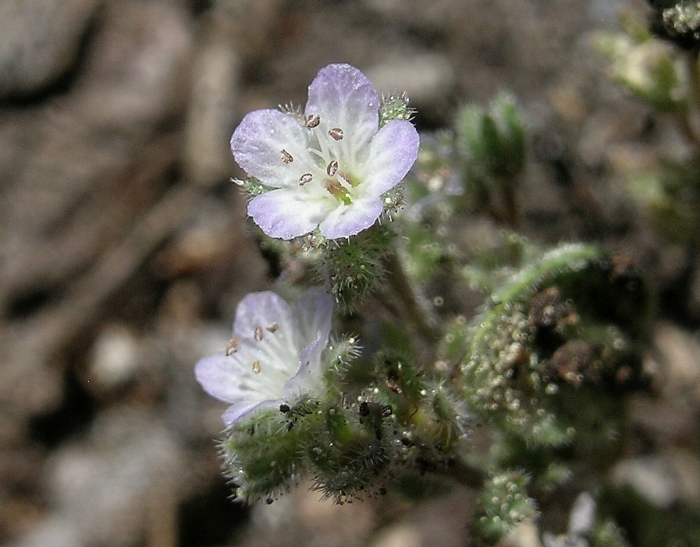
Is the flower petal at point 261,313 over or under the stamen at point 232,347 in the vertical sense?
over

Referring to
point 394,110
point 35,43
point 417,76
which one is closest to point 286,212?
point 394,110

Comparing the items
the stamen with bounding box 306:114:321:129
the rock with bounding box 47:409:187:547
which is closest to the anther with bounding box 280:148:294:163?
the stamen with bounding box 306:114:321:129

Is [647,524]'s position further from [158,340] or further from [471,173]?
[158,340]

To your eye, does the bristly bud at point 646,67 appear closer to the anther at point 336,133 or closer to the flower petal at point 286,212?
the anther at point 336,133

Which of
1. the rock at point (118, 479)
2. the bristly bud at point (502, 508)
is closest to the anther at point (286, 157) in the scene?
the bristly bud at point (502, 508)

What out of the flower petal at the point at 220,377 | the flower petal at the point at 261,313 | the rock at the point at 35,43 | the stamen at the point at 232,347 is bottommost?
the rock at the point at 35,43

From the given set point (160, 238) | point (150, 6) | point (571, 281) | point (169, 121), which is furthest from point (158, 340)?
point (571, 281)

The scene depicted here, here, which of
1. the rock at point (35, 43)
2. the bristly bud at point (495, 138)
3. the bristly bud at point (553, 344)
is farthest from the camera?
the rock at point (35, 43)

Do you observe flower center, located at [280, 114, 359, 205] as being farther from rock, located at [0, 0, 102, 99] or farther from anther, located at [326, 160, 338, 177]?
rock, located at [0, 0, 102, 99]

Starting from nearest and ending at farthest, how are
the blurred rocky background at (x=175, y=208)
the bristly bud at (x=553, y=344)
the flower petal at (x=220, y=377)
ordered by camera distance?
the flower petal at (x=220, y=377) < the bristly bud at (x=553, y=344) < the blurred rocky background at (x=175, y=208)
